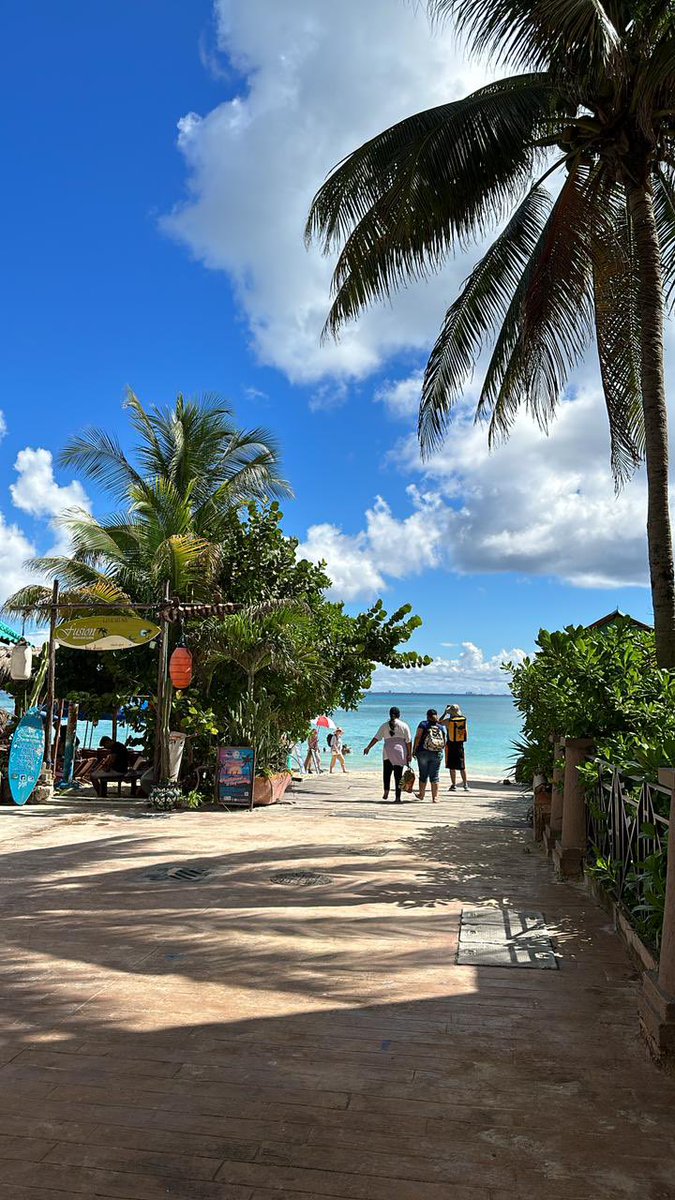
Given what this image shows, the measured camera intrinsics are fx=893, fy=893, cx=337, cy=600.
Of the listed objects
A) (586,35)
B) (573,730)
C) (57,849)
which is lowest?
(57,849)

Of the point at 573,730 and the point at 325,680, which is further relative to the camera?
the point at 325,680

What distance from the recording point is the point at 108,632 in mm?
13836

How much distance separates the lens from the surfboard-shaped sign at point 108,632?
13.8m

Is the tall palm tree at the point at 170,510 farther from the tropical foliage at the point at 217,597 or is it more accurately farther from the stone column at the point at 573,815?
the stone column at the point at 573,815

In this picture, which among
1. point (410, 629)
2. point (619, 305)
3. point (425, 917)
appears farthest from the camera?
point (410, 629)

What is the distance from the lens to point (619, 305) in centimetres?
1034

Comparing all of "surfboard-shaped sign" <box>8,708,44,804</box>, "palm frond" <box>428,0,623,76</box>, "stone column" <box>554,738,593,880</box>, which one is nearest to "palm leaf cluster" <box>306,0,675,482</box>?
"palm frond" <box>428,0,623,76</box>

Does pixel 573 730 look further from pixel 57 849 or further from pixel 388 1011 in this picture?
pixel 57 849

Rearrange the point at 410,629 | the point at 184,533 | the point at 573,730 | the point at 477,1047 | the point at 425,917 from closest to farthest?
the point at 477,1047 < the point at 425,917 < the point at 573,730 < the point at 184,533 < the point at 410,629

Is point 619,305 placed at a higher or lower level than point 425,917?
higher

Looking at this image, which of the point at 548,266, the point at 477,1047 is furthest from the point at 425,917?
the point at 548,266

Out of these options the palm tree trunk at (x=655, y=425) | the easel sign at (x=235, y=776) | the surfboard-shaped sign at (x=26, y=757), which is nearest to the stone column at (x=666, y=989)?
the palm tree trunk at (x=655, y=425)

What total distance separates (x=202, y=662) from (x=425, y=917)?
366 inches

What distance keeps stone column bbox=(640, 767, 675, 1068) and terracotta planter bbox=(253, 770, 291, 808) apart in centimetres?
1051
